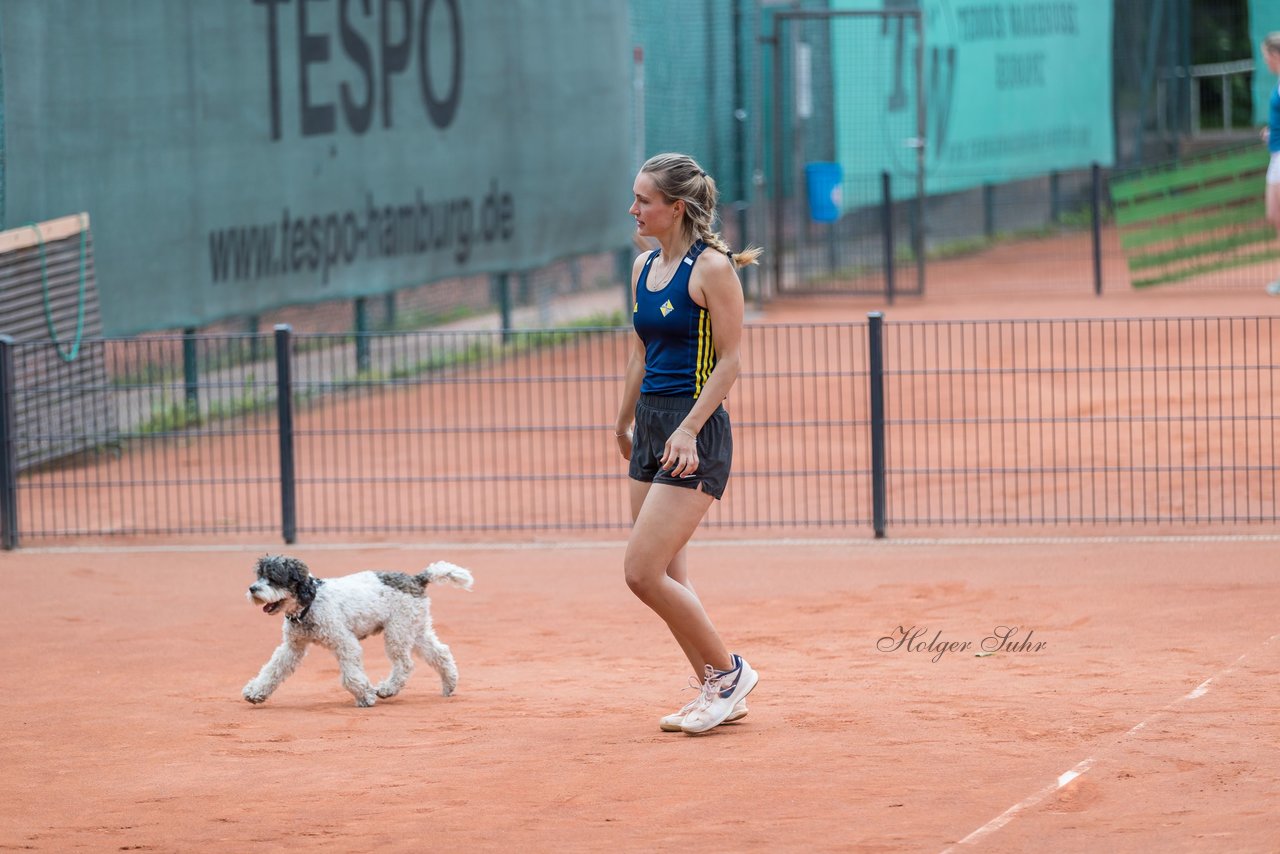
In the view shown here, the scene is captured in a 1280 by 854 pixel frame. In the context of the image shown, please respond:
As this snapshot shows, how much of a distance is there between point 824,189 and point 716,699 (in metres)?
15.9

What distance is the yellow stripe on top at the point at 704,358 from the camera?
20.5 feet

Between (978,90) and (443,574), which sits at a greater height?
(978,90)

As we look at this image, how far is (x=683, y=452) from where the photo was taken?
20.1 ft

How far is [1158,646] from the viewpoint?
7.86 m

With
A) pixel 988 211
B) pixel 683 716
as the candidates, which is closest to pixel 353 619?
pixel 683 716

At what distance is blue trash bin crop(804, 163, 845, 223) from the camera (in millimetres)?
21688

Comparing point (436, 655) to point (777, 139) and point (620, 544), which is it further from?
point (777, 139)

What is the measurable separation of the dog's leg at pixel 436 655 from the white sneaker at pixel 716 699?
4.20 ft

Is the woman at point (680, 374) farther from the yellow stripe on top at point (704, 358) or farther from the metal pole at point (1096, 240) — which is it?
the metal pole at point (1096, 240)

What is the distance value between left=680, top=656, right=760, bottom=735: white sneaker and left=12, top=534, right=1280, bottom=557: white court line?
4.35 metres

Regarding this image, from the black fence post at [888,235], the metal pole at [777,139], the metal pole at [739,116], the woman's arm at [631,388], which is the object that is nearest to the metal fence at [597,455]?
the woman's arm at [631,388]

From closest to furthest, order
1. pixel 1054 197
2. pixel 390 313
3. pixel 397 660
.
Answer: pixel 397 660, pixel 390 313, pixel 1054 197

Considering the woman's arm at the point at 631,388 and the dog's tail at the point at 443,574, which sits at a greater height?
the woman's arm at the point at 631,388
